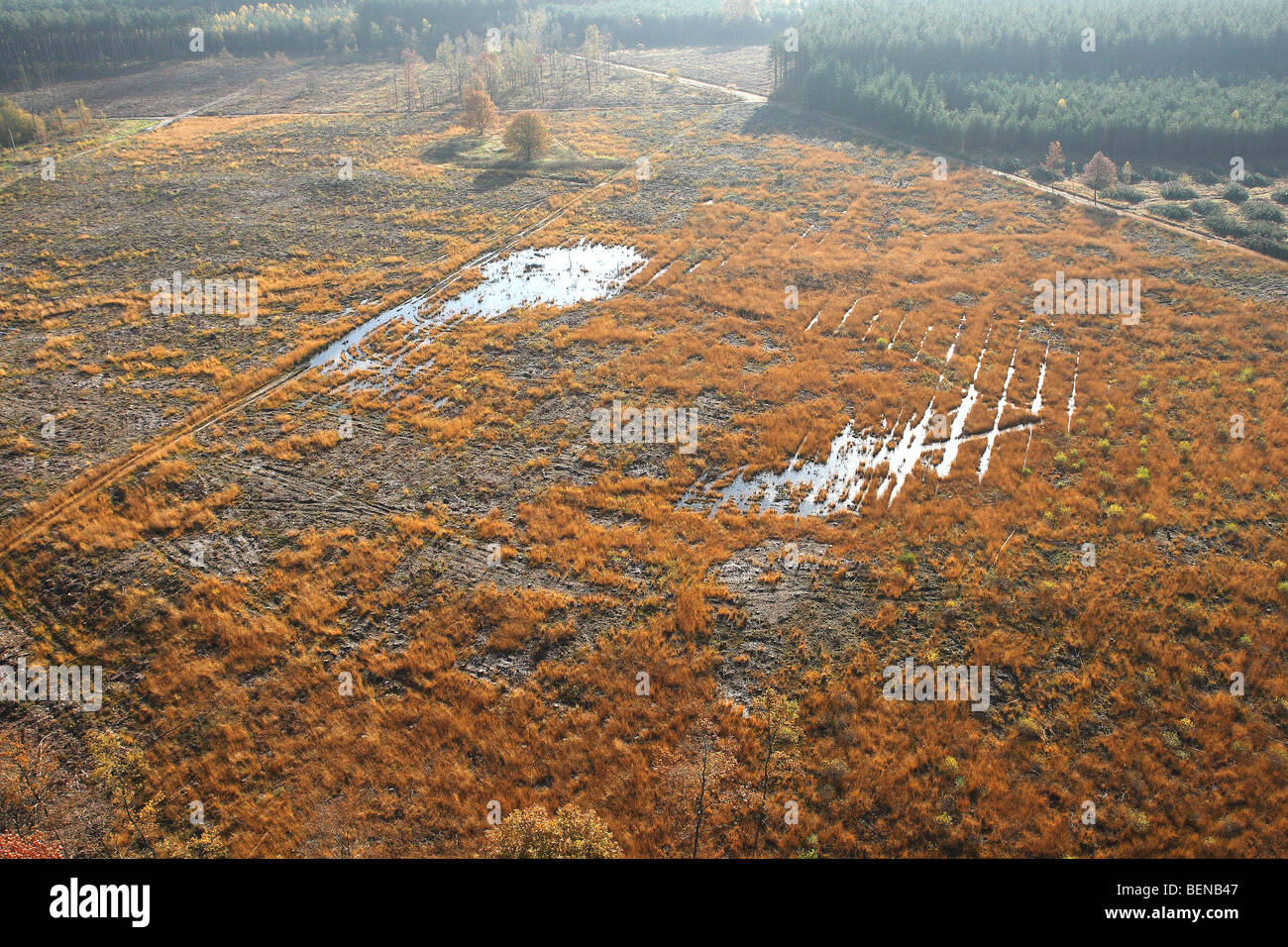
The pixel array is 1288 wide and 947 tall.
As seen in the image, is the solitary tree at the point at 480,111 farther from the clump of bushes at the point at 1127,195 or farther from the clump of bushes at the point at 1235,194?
the clump of bushes at the point at 1235,194

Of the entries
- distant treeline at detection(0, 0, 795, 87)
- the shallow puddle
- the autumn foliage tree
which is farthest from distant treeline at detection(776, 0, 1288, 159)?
the autumn foliage tree

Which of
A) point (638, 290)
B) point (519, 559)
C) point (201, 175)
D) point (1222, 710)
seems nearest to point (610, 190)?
point (638, 290)

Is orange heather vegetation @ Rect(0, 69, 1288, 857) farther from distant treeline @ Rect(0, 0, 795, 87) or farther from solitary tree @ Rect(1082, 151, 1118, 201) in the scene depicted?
distant treeline @ Rect(0, 0, 795, 87)

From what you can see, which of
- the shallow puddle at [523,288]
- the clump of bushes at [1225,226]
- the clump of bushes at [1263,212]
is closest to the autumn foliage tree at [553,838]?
the shallow puddle at [523,288]

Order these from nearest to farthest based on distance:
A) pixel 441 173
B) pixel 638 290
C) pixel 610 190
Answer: pixel 638 290 < pixel 610 190 < pixel 441 173

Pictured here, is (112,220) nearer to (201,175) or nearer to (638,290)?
(201,175)

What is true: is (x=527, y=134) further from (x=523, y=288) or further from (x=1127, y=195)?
Answer: (x=1127, y=195)

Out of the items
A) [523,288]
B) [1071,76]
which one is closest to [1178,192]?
[1071,76]
